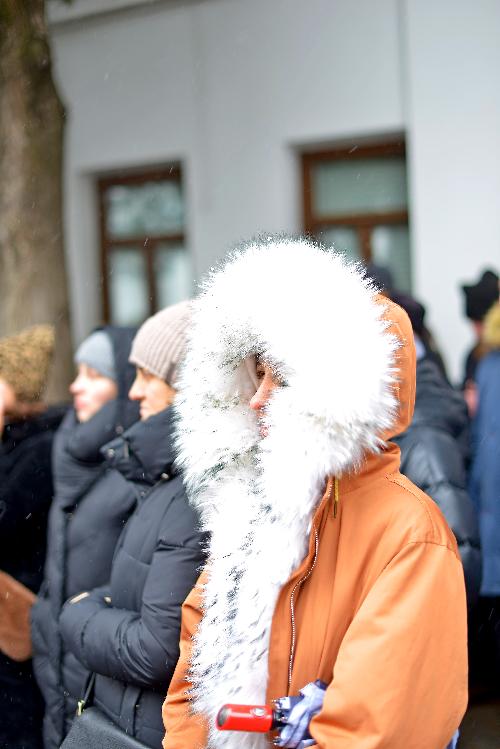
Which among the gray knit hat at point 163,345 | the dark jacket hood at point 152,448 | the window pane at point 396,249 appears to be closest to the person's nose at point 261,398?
the dark jacket hood at point 152,448

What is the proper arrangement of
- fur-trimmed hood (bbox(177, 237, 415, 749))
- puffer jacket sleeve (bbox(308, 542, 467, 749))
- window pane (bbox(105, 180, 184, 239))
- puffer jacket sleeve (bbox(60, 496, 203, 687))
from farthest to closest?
1. window pane (bbox(105, 180, 184, 239))
2. puffer jacket sleeve (bbox(60, 496, 203, 687))
3. fur-trimmed hood (bbox(177, 237, 415, 749))
4. puffer jacket sleeve (bbox(308, 542, 467, 749))

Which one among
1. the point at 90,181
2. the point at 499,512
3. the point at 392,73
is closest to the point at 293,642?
the point at 499,512

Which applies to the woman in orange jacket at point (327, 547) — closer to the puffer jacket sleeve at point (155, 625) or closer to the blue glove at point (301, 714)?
the blue glove at point (301, 714)

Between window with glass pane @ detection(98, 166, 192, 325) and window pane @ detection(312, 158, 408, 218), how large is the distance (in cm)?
152

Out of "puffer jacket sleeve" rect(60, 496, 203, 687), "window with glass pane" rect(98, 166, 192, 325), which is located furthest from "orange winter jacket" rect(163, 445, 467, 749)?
"window with glass pane" rect(98, 166, 192, 325)

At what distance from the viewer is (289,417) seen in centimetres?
176

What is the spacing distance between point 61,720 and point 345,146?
6.51 m

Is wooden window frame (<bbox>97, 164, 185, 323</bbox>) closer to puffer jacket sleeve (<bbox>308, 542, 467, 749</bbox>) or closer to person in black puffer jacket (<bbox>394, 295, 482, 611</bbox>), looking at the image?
person in black puffer jacket (<bbox>394, 295, 482, 611</bbox>)

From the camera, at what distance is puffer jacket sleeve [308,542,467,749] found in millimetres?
1613

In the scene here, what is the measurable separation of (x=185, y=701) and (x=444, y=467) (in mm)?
1337

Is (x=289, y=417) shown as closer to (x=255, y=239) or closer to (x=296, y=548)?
(x=296, y=548)

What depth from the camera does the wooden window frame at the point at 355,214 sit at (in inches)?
327

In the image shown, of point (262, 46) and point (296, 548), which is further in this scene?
point (262, 46)

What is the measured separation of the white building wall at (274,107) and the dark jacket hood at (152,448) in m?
5.27
